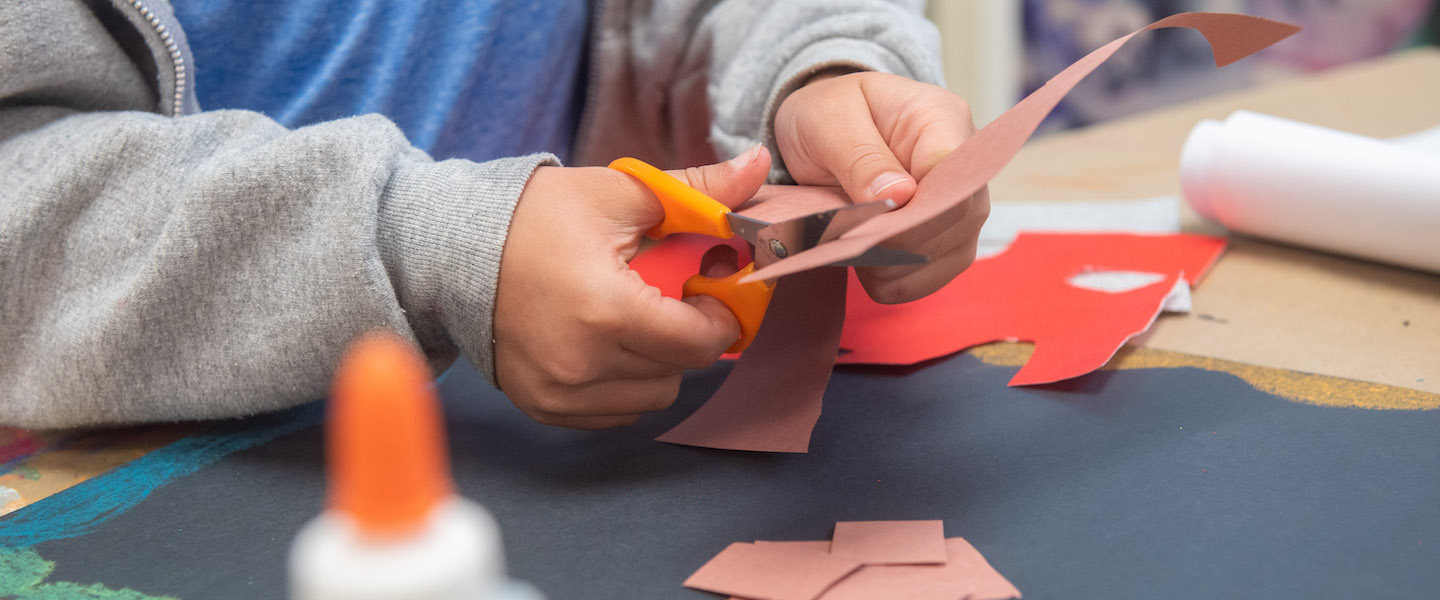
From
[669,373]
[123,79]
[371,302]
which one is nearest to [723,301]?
[669,373]

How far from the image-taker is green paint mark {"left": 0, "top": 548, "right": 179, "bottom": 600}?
36 cm

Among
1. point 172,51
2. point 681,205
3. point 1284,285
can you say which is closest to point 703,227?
point 681,205


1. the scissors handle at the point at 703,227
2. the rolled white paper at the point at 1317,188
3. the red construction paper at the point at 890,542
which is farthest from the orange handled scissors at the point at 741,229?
the rolled white paper at the point at 1317,188

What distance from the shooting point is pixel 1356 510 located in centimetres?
39

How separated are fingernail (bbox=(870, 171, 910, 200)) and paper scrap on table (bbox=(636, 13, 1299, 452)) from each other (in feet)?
0.04

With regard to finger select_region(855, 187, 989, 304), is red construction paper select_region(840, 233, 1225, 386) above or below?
below

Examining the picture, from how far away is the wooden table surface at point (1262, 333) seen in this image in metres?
0.50

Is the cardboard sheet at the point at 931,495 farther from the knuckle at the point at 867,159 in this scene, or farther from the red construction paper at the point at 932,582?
the knuckle at the point at 867,159

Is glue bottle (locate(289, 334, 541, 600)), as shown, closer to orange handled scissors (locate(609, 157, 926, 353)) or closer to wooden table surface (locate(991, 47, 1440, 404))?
orange handled scissors (locate(609, 157, 926, 353))

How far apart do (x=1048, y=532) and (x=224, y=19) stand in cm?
64

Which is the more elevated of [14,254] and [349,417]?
[349,417]


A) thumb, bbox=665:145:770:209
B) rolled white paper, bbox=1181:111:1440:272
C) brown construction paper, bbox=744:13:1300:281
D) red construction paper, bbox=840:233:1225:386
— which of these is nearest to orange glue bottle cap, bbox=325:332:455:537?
brown construction paper, bbox=744:13:1300:281

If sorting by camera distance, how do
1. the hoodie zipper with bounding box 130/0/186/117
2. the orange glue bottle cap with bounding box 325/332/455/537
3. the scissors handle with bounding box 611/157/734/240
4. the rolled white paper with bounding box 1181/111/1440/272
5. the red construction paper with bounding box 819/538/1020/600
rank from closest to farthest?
the orange glue bottle cap with bounding box 325/332/455/537 < the red construction paper with bounding box 819/538/1020/600 < the scissors handle with bounding box 611/157/734/240 < the hoodie zipper with bounding box 130/0/186/117 < the rolled white paper with bounding box 1181/111/1440/272

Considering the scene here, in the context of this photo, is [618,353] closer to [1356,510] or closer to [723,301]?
[723,301]
